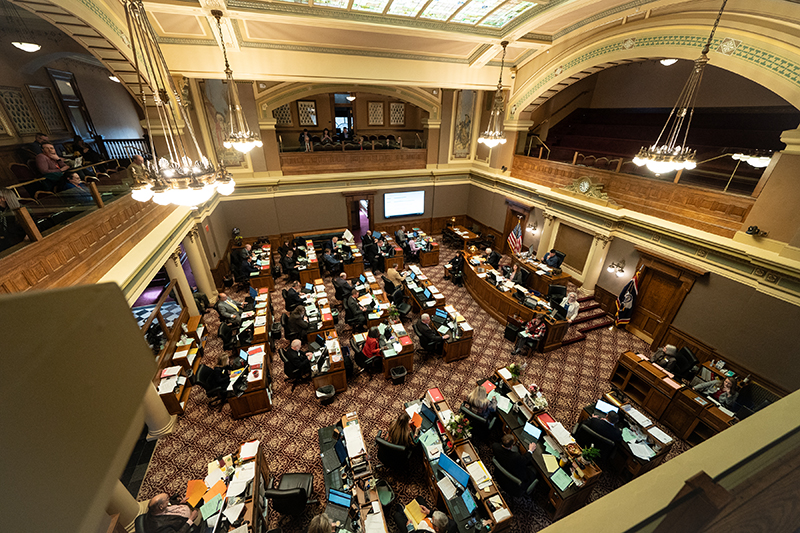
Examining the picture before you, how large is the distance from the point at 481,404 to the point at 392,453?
5.83 feet

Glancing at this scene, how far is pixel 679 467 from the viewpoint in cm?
128

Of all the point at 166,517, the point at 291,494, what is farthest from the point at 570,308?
the point at 166,517

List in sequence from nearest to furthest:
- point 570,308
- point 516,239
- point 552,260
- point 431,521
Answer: point 431,521
point 570,308
point 552,260
point 516,239

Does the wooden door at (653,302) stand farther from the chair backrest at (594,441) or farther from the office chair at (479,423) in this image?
the office chair at (479,423)

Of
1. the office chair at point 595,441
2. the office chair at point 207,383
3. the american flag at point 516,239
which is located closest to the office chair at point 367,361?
the office chair at point 207,383

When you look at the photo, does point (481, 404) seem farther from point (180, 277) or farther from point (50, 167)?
point (50, 167)

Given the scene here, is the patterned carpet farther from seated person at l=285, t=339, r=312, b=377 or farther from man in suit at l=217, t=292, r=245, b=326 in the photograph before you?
man in suit at l=217, t=292, r=245, b=326

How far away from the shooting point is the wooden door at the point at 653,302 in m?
8.24

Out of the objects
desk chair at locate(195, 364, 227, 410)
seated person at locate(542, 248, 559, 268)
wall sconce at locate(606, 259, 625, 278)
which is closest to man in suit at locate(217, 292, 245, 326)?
desk chair at locate(195, 364, 227, 410)

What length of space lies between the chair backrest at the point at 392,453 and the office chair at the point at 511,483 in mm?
1419

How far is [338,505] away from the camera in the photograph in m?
4.54

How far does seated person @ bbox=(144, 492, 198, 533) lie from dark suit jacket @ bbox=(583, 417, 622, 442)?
622cm

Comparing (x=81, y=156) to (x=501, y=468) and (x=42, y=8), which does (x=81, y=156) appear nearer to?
(x=42, y=8)

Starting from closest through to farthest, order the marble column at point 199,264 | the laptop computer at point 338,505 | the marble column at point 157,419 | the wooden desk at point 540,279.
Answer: the laptop computer at point 338,505, the marble column at point 157,419, the marble column at point 199,264, the wooden desk at point 540,279
